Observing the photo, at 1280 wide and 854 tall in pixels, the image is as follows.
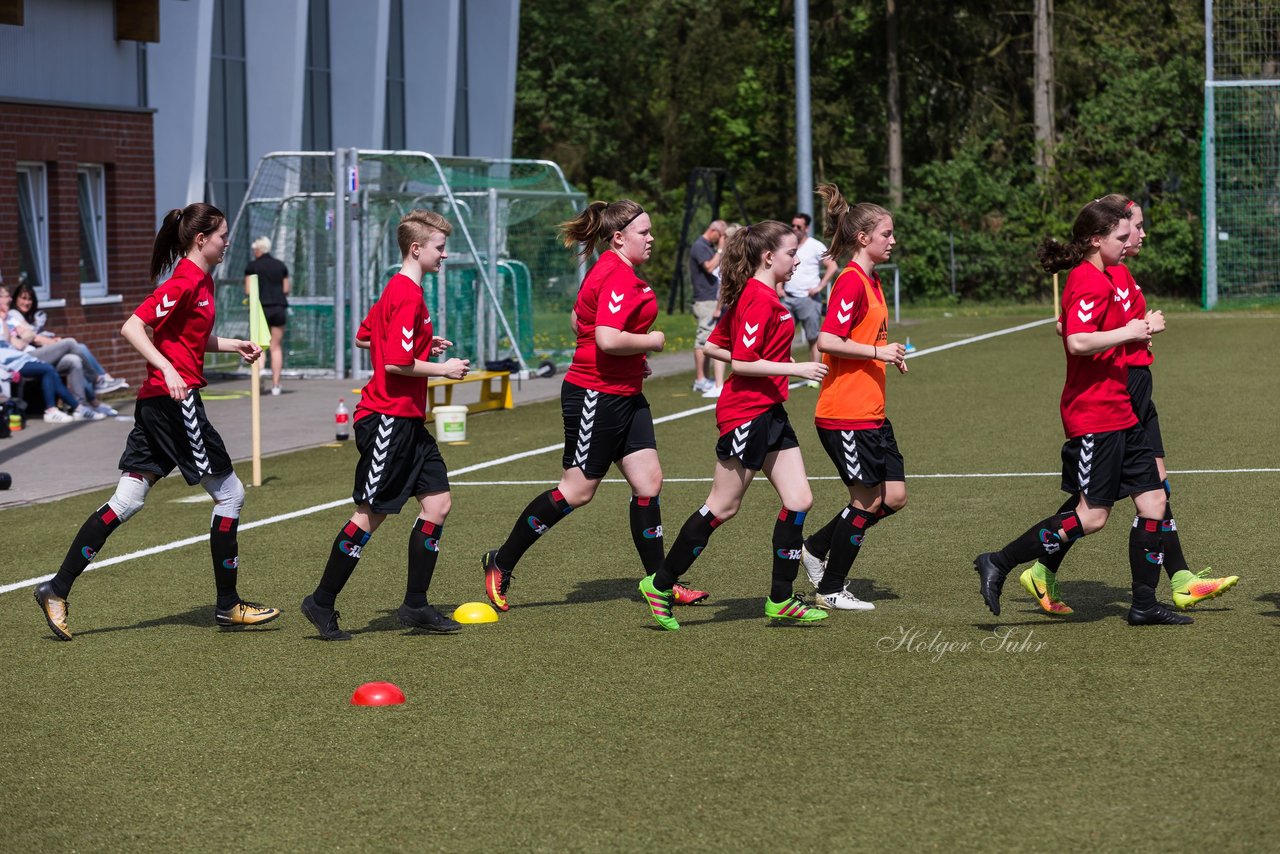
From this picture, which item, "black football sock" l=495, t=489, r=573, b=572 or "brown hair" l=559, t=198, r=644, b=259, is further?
"black football sock" l=495, t=489, r=573, b=572

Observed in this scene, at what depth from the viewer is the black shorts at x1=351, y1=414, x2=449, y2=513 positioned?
7.53m

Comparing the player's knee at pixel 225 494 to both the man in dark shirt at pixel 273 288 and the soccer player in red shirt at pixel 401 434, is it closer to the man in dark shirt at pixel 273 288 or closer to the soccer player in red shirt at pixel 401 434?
the soccer player in red shirt at pixel 401 434

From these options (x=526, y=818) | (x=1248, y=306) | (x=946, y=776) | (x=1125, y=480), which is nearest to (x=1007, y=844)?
(x=946, y=776)

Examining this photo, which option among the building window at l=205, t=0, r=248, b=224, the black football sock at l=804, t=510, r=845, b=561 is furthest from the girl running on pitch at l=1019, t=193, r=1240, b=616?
the building window at l=205, t=0, r=248, b=224

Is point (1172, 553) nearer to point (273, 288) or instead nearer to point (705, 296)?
point (705, 296)

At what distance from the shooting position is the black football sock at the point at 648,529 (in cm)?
824

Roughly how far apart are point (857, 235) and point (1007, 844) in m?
3.51

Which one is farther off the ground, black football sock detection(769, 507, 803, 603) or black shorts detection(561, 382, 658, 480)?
black shorts detection(561, 382, 658, 480)

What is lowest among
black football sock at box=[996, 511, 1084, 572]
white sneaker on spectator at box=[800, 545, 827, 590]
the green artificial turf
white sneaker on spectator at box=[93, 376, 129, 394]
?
the green artificial turf

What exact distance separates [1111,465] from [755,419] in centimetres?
150

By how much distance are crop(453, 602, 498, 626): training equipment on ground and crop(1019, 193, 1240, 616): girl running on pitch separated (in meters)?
2.41

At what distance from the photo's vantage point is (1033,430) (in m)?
15.2

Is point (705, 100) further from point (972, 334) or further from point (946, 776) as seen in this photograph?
point (946, 776)

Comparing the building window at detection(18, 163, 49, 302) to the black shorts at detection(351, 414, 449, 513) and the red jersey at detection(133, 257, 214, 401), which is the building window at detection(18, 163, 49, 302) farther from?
the black shorts at detection(351, 414, 449, 513)
